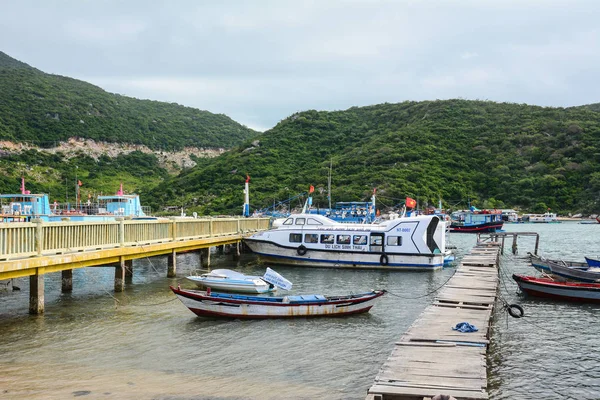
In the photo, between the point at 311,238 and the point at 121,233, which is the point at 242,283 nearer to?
the point at 121,233

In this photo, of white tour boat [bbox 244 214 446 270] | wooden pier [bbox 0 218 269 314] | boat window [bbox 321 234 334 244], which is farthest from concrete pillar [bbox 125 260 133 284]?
boat window [bbox 321 234 334 244]

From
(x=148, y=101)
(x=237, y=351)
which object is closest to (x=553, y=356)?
(x=237, y=351)

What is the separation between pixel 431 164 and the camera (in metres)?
103

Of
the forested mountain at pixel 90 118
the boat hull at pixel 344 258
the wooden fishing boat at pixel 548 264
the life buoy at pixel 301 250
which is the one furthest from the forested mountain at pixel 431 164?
the wooden fishing boat at pixel 548 264

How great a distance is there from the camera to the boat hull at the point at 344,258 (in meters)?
34.6

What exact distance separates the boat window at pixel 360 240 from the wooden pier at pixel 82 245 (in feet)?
28.3

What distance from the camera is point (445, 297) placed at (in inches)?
758

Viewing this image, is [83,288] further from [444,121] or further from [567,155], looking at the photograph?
[444,121]

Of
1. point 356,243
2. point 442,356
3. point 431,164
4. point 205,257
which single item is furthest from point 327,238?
point 431,164

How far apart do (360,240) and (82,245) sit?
18.6 meters

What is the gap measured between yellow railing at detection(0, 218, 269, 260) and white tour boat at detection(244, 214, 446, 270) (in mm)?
5067

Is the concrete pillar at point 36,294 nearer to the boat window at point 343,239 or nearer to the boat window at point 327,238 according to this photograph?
the boat window at point 327,238

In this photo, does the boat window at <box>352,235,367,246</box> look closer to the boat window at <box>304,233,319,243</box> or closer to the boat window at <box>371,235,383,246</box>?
the boat window at <box>371,235,383,246</box>

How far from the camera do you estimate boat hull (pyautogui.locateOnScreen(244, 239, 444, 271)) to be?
34562 mm
